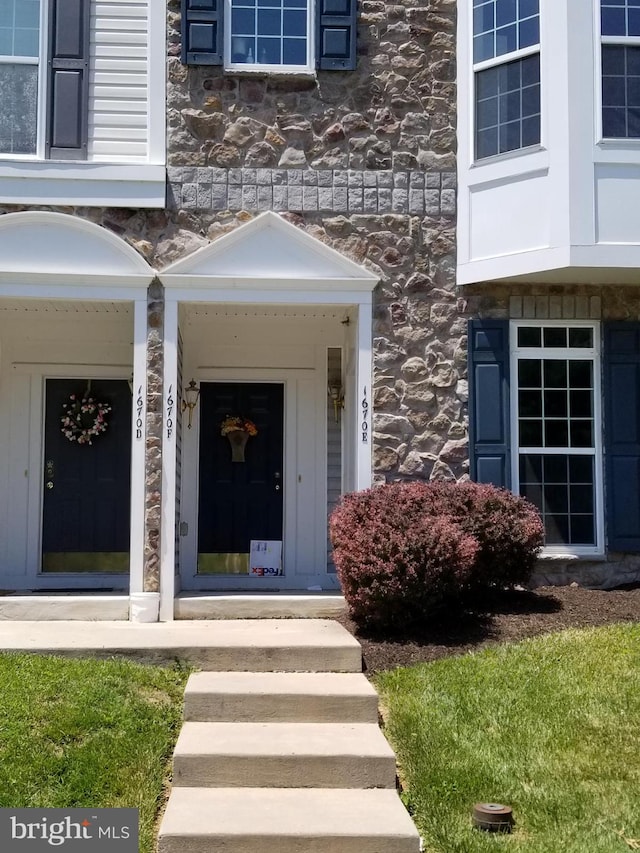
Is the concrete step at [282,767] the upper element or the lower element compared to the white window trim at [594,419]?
lower

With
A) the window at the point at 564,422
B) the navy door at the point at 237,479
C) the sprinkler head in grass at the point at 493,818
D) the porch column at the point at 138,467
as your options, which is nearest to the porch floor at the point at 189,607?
the porch column at the point at 138,467

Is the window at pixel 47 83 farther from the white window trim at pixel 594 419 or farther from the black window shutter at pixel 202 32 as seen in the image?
the white window trim at pixel 594 419

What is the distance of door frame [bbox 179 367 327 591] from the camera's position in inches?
375

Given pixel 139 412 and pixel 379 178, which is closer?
pixel 139 412

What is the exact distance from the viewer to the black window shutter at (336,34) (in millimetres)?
8430

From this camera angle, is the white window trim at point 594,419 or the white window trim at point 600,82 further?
the white window trim at point 594,419

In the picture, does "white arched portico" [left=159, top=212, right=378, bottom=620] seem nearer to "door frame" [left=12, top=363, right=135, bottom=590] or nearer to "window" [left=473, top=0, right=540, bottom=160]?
"door frame" [left=12, top=363, right=135, bottom=590]

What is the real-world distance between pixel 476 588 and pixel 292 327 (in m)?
3.56

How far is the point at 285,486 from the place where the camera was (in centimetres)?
978

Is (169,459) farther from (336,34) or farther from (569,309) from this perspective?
(336,34)

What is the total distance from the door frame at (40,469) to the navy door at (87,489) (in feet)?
0.20

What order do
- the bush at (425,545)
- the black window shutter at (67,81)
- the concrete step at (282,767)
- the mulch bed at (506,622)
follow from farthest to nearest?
the black window shutter at (67,81) → the bush at (425,545) → the mulch bed at (506,622) → the concrete step at (282,767)

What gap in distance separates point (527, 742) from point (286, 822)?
144 cm

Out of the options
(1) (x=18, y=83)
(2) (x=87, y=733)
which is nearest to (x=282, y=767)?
(2) (x=87, y=733)
